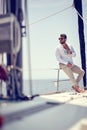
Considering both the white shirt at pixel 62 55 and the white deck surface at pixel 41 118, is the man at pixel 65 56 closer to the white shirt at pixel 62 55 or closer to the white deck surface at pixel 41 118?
the white shirt at pixel 62 55

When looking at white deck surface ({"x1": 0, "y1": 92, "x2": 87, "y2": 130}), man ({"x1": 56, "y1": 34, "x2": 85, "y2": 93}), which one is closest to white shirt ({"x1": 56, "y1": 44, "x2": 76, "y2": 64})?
man ({"x1": 56, "y1": 34, "x2": 85, "y2": 93})

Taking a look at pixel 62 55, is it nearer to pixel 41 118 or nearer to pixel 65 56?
pixel 65 56

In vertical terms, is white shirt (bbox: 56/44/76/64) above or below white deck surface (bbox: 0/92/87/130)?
above

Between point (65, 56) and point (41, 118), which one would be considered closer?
point (41, 118)

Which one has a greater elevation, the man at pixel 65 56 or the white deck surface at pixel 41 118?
the man at pixel 65 56

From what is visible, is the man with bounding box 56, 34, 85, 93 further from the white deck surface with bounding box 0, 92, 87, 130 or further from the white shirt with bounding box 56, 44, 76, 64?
the white deck surface with bounding box 0, 92, 87, 130

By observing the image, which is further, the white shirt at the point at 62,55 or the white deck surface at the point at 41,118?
the white shirt at the point at 62,55

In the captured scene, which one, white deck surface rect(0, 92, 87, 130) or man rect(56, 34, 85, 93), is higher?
man rect(56, 34, 85, 93)

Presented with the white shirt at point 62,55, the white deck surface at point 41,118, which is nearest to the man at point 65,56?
the white shirt at point 62,55

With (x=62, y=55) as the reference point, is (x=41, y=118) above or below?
below

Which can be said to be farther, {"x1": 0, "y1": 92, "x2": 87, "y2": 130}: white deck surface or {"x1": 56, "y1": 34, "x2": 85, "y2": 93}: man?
{"x1": 56, "y1": 34, "x2": 85, "y2": 93}: man

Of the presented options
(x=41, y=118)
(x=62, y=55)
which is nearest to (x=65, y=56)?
(x=62, y=55)

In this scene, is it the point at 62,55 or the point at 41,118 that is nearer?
the point at 41,118

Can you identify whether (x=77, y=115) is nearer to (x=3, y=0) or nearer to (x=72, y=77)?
(x=3, y=0)
